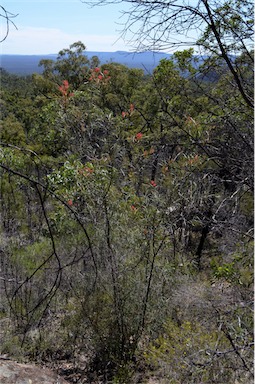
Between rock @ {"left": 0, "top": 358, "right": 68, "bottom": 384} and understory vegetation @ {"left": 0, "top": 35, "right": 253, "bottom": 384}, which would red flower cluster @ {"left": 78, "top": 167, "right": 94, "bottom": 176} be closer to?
understory vegetation @ {"left": 0, "top": 35, "right": 253, "bottom": 384}

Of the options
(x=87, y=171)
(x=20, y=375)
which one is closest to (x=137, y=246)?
(x=87, y=171)

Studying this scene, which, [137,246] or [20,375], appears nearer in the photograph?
[20,375]

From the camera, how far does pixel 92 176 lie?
424 cm

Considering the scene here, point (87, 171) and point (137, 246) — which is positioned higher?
point (87, 171)

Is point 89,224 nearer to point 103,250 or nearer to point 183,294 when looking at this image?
point 103,250

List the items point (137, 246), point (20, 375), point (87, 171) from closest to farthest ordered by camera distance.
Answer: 1. point (20, 375)
2. point (87, 171)
3. point (137, 246)

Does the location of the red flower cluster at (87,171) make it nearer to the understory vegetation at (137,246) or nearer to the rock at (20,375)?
the understory vegetation at (137,246)

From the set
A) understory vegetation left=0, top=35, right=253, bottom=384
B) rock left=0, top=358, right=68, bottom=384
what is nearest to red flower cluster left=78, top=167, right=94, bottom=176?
understory vegetation left=0, top=35, right=253, bottom=384

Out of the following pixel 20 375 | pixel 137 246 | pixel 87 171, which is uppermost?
pixel 87 171

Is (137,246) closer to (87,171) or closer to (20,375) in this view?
(87,171)

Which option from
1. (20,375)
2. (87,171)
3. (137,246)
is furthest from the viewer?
(137,246)

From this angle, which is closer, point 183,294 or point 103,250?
point 103,250

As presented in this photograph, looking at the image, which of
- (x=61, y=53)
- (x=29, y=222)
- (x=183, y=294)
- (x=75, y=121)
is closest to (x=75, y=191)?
(x=75, y=121)

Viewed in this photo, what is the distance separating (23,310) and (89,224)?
1.99 metres
